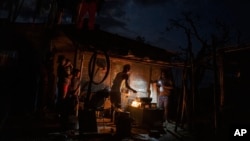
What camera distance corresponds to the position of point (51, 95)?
17078mm

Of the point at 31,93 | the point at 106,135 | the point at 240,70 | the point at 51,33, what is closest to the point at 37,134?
the point at 106,135

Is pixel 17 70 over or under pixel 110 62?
under

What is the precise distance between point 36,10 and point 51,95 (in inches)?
294

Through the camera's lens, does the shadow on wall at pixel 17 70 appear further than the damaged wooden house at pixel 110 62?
Yes

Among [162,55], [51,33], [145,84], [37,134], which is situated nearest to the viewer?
[37,134]

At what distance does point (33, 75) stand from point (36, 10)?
19.8 feet

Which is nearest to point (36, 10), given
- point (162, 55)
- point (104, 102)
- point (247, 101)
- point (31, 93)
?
point (31, 93)

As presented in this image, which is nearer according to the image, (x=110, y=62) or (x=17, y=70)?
(x=17, y=70)

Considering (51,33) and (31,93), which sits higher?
(51,33)

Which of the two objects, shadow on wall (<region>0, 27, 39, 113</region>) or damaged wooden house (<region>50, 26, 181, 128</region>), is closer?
damaged wooden house (<region>50, 26, 181, 128</region>)

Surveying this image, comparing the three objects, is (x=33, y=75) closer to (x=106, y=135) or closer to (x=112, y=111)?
(x=112, y=111)

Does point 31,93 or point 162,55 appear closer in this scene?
point 31,93

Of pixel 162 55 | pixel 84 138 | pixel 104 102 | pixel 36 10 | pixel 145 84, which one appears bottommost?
pixel 84 138

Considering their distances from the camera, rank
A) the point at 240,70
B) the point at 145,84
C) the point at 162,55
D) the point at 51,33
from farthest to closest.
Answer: the point at 162,55, the point at 145,84, the point at 240,70, the point at 51,33
